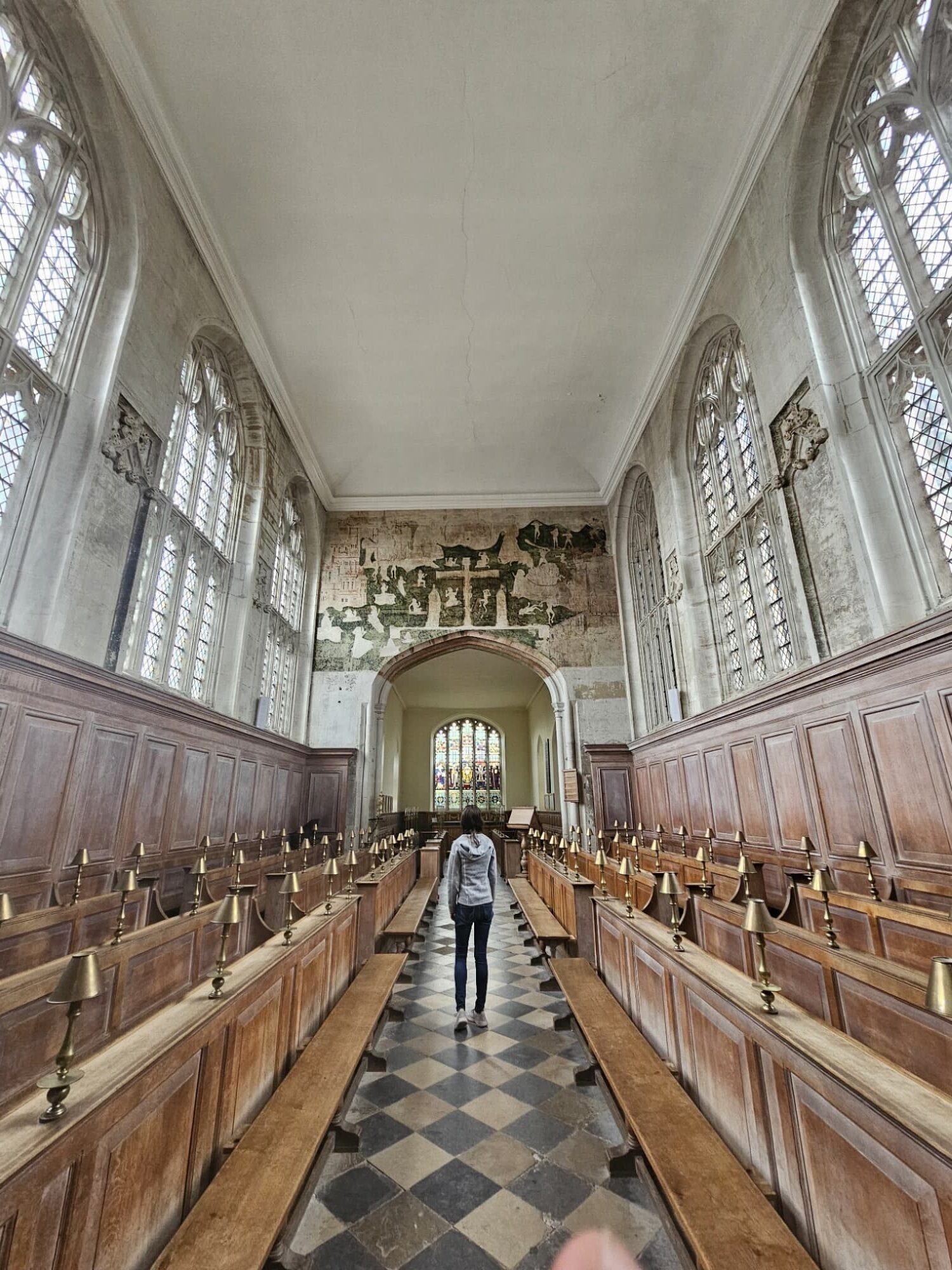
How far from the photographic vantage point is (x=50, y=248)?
17.7ft

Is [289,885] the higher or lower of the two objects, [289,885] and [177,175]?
the lower

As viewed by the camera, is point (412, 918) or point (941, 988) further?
point (412, 918)

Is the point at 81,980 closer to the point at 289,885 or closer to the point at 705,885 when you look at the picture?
the point at 289,885

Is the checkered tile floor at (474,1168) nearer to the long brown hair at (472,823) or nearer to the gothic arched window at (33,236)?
the long brown hair at (472,823)

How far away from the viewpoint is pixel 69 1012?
1.30 meters

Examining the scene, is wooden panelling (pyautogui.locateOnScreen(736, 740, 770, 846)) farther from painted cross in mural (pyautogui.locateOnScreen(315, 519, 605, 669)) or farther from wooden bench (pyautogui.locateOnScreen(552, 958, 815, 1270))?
painted cross in mural (pyautogui.locateOnScreen(315, 519, 605, 669))

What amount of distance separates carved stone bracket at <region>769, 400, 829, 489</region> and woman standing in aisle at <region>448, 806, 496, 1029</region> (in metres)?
4.97

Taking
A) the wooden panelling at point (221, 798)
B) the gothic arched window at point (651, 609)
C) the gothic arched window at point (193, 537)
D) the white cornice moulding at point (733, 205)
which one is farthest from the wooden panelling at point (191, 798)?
the white cornice moulding at point (733, 205)

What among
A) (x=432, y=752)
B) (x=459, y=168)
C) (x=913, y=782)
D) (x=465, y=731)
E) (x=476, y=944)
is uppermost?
(x=459, y=168)

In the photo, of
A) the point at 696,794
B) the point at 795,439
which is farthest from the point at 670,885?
the point at 696,794

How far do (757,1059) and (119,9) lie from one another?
9.53 meters

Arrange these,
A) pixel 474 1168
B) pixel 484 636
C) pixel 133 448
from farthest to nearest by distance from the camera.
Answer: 1. pixel 484 636
2. pixel 133 448
3. pixel 474 1168

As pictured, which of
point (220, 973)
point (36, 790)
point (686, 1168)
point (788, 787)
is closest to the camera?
point (686, 1168)

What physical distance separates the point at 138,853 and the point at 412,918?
2876mm
